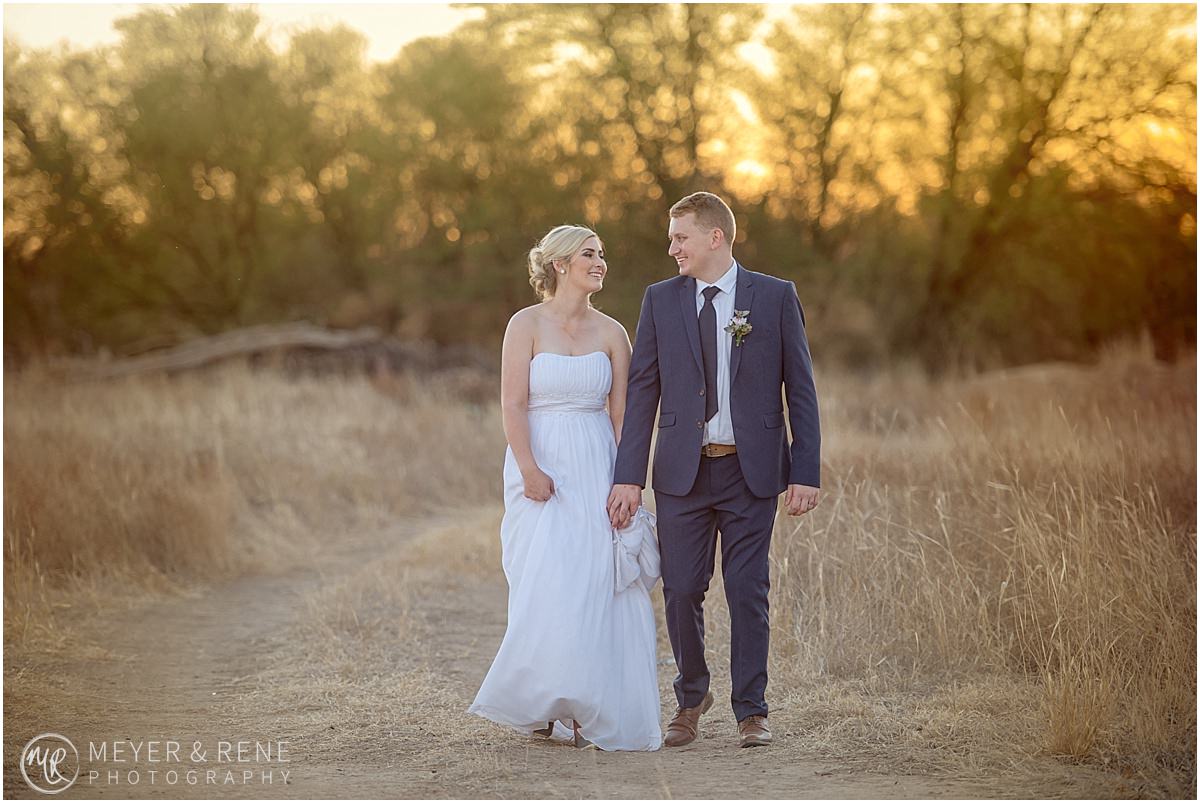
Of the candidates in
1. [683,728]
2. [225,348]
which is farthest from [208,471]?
[225,348]

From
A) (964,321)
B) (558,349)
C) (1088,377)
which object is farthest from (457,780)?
(964,321)

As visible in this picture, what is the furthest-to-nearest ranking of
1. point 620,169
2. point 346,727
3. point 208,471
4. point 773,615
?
point 620,169
point 208,471
point 773,615
point 346,727

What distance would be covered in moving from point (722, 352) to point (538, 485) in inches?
33.9

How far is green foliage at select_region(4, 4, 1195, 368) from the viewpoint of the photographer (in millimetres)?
21219

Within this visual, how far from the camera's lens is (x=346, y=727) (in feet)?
17.4

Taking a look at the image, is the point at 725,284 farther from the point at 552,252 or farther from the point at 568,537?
the point at 568,537

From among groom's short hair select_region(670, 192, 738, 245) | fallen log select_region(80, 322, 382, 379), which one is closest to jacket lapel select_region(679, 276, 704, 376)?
groom's short hair select_region(670, 192, 738, 245)

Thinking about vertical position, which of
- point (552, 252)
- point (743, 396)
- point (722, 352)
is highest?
point (552, 252)

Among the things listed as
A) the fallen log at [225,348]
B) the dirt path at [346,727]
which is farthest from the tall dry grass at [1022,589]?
the fallen log at [225,348]

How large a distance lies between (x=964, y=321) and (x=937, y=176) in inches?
108

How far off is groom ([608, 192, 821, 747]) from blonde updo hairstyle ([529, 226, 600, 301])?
387 mm

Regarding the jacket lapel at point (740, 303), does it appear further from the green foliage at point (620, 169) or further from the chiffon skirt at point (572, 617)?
the green foliage at point (620, 169)

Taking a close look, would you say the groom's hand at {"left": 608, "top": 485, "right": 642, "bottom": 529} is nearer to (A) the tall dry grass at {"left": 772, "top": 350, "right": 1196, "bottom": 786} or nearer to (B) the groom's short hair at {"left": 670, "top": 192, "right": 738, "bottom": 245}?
(B) the groom's short hair at {"left": 670, "top": 192, "right": 738, "bottom": 245}

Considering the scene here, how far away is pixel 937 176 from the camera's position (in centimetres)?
2269
